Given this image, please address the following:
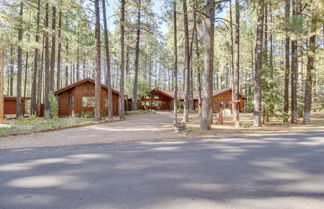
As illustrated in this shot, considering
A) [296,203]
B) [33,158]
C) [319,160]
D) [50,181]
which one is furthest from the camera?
[33,158]

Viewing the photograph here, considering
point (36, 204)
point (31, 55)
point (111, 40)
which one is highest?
point (111, 40)

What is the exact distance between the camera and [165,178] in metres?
3.47

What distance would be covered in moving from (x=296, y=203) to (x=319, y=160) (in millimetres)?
2498

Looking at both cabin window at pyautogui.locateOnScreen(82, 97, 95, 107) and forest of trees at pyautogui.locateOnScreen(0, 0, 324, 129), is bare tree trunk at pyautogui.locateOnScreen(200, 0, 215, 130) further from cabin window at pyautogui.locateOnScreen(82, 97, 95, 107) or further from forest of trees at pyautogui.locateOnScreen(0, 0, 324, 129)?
cabin window at pyautogui.locateOnScreen(82, 97, 95, 107)

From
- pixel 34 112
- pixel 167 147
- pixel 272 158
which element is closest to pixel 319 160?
pixel 272 158

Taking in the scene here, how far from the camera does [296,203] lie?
8.52ft

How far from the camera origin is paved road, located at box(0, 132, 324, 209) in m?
2.64

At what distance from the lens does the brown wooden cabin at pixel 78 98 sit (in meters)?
19.4

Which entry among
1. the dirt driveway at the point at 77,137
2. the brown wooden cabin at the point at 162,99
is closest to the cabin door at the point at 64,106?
the dirt driveway at the point at 77,137

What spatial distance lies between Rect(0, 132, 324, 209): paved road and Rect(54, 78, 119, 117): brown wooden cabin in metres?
14.2

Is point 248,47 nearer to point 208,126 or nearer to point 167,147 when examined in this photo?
point 208,126

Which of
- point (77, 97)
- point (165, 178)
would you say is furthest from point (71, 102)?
point (165, 178)

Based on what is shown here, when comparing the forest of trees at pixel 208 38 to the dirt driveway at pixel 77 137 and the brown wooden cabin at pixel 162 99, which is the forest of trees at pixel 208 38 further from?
the brown wooden cabin at pixel 162 99

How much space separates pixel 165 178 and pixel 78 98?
18.1 metres
